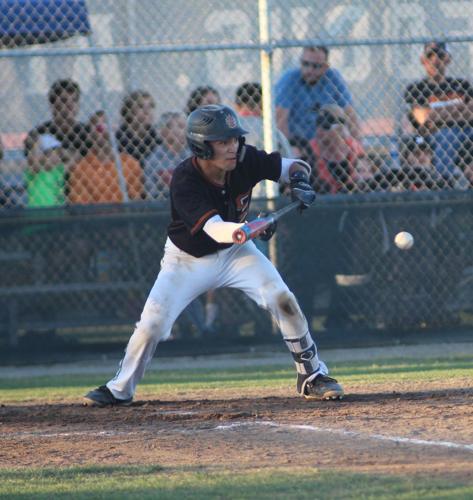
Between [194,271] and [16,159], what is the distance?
13.8 ft

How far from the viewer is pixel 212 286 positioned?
22.1ft

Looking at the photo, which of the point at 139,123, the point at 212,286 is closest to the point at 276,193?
the point at 139,123

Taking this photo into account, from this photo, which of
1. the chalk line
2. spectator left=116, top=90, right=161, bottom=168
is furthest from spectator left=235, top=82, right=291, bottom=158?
the chalk line

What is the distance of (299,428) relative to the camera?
19.0ft

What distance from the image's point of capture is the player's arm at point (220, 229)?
600cm

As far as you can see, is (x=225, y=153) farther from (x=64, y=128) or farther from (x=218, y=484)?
(x=64, y=128)

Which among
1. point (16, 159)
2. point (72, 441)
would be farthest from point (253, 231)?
point (16, 159)

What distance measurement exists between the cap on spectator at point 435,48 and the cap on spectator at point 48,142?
356cm

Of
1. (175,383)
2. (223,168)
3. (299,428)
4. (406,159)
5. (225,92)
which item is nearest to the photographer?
(299,428)

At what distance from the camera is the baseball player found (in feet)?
21.1

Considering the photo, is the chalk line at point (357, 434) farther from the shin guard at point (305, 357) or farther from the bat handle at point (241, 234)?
the bat handle at point (241, 234)

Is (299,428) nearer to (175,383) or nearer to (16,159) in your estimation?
(175,383)

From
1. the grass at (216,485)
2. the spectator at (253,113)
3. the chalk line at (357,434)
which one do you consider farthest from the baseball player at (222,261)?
the spectator at (253,113)

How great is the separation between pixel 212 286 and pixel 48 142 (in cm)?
382
